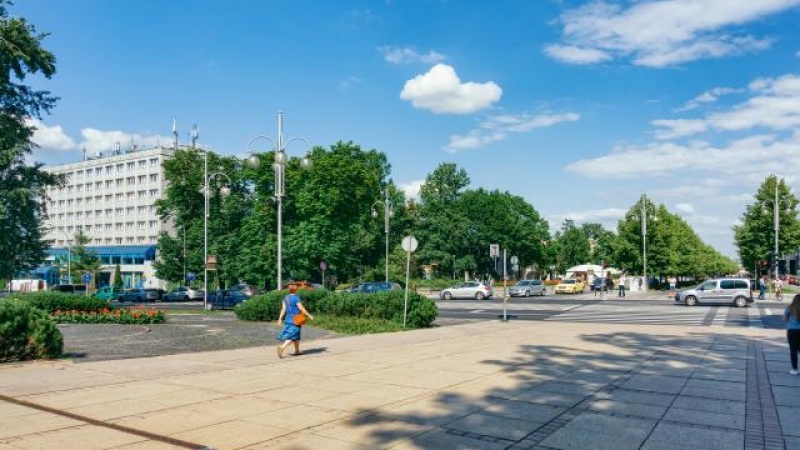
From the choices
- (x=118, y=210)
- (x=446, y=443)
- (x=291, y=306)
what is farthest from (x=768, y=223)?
(x=118, y=210)

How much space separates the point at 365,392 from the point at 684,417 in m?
4.31

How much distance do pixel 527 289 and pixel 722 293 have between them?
17.5 m

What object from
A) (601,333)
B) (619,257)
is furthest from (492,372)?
(619,257)

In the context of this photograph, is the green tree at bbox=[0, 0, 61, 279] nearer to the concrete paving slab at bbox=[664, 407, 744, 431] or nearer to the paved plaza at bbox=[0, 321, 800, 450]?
the paved plaza at bbox=[0, 321, 800, 450]

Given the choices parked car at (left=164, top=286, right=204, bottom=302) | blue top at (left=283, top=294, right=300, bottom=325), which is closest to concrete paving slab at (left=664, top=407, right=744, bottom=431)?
blue top at (left=283, top=294, right=300, bottom=325)

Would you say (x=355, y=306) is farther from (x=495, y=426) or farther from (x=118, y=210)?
(x=118, y=210)

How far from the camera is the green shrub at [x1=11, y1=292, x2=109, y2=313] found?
2183 cm

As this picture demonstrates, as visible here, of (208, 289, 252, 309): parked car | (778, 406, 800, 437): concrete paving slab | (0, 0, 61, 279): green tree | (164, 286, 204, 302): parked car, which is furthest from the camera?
(164, 286, 204, 302): parked car

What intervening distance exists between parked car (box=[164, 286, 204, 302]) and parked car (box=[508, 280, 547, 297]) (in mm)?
28195

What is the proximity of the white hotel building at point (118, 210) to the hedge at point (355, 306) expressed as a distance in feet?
234

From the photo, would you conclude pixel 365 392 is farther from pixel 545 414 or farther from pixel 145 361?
pixel 145 361

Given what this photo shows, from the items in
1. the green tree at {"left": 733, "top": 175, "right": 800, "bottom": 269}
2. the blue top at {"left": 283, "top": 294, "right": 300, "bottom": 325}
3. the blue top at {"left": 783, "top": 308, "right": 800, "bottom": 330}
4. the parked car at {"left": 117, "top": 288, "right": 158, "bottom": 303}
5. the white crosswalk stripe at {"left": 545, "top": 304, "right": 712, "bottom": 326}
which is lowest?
the parked car at {"left": 117, "top": 288, "right": 158, "bottom": 303}

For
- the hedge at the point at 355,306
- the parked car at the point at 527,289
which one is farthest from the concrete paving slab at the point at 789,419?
the parked car at the point at 527,289

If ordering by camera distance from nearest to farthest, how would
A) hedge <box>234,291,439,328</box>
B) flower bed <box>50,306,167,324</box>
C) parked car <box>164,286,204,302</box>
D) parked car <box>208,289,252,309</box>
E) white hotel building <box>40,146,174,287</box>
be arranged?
hedge <box>234,291,439,328</box>
flower bed <box>50,306,167,324</box>
parked car <box>208,289,252,309</box>
parked car <box>164,286,204,302</box>
white hotel building <box>40,146,174,287</box>
